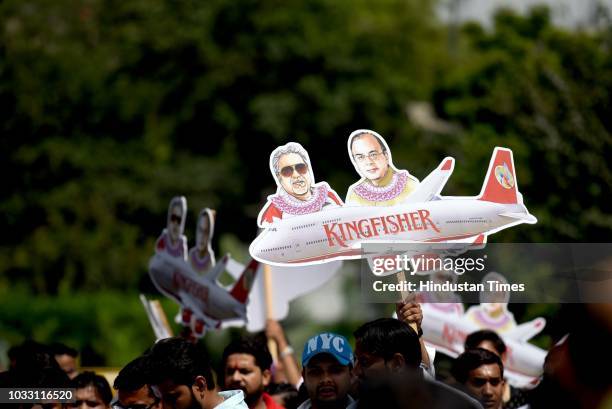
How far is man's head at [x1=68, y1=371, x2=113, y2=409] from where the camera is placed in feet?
21.8

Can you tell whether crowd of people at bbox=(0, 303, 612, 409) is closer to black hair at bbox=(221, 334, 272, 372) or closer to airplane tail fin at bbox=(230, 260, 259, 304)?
black hair at bbox=(221, 334, 272, 372)

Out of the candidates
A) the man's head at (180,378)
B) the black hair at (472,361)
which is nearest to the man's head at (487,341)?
the black hair at (472,361)

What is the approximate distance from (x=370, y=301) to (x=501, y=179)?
0.87 meters

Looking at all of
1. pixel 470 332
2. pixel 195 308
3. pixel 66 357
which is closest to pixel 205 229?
pixel 195 308

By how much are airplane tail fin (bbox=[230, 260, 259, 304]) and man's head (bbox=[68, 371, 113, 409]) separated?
1.11 m

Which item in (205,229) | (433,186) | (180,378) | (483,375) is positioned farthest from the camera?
(205,229)

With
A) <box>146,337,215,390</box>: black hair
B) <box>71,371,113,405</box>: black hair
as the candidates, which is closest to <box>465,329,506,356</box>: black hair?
<box>71,371,113,405</box>: black hair

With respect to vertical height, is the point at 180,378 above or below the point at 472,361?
above

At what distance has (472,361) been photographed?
21.0 feet

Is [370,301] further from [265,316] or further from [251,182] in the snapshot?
[251,182]

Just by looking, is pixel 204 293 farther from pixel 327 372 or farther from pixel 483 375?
pixel 327 372

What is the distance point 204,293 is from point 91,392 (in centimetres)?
117

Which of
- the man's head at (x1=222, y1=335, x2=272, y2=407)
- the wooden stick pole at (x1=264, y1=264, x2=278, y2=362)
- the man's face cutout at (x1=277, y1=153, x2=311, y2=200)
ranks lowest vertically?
the man's head at (x1=222, y1=335, x2=272, y2=407)

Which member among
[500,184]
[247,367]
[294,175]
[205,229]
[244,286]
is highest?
[294,175]
